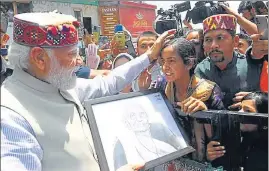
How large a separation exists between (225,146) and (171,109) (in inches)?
10.5

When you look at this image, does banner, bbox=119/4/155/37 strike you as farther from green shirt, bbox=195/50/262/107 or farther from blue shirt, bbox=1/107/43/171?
blue shirt, bbox=1/107/43/171

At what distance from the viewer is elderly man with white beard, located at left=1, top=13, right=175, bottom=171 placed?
98 cm

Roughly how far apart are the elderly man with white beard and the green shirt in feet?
2.09

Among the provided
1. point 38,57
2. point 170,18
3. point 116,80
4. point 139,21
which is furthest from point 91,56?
point 38,57

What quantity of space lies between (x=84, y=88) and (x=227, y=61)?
702mm

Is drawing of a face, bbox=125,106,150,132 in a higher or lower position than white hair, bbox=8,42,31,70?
lower

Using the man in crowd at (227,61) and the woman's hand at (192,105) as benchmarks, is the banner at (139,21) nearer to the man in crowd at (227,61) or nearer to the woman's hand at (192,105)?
the man in crowd at (227,61)

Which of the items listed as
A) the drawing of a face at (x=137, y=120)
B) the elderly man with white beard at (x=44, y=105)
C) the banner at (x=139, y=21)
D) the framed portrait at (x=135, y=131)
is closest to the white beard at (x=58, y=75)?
the elderly man with white beard at (x=44, y=105)

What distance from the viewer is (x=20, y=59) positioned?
110 cm

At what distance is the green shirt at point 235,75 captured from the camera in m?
1.54

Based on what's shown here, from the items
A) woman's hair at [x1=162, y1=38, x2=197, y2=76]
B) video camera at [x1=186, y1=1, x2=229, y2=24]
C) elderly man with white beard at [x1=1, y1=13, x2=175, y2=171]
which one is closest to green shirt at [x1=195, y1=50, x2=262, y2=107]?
woman's hair at [x1=162, y1=38, x2=197, y2=76]

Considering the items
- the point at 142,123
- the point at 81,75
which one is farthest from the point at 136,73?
the point at 81,75

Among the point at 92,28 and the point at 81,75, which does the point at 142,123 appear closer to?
the point at 81,75

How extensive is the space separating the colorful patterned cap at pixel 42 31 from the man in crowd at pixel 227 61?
0.72 meters
